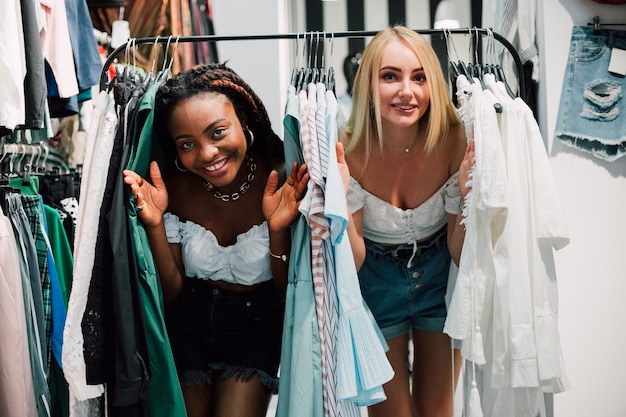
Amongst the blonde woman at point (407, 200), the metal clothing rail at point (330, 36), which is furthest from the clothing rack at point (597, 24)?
the blonde woman at point (407, 200)

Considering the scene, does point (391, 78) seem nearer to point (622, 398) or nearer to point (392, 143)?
point (392, 143)

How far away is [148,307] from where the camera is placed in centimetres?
159

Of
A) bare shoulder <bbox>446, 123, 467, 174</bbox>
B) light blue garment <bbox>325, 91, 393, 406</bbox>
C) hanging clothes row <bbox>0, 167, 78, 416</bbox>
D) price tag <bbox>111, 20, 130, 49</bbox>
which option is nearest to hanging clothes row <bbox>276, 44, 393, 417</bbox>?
light blue garment <bbox>325, 91, 393, 406</bbox>

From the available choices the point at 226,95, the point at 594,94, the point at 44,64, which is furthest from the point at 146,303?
the point at 594,94

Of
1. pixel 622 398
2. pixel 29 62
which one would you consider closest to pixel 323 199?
pixel 29 62

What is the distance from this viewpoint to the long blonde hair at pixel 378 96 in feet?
5.80

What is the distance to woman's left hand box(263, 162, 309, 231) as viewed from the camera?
63.0 inches

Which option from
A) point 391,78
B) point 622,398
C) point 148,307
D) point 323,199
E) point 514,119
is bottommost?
point 622,398

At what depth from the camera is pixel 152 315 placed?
62.9 inches

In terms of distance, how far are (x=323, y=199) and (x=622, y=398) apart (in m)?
1.66

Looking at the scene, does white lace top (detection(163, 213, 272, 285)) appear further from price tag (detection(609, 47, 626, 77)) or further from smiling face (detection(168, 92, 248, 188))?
price tag (detection(609, 47, 626, 77))

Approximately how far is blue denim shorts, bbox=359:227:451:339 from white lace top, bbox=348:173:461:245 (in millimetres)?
52

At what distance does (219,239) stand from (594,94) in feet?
5.07

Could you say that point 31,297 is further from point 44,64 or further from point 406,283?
point 406,283
